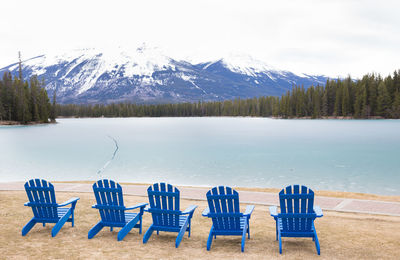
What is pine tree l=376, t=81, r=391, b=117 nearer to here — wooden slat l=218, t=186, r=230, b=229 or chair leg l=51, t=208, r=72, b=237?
wooden slat l=218, t=186, r=230, b=229

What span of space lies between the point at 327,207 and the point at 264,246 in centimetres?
459

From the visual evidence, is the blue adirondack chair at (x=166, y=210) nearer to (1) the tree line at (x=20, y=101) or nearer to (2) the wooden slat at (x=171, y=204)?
(2) the wooden slat at (x=171, y=204)

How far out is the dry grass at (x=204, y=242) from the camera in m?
7.67

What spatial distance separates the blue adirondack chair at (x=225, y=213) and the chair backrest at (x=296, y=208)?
91 cm

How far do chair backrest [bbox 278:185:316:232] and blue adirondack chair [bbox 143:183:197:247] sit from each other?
2206 millimetres

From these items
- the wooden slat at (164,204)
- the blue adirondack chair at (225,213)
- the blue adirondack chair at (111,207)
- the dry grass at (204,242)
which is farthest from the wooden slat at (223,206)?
the blue adirondack chair at (111,207)

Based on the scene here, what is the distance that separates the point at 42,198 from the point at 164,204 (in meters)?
3.15

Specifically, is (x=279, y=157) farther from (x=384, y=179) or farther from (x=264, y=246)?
(x=264, y=246)

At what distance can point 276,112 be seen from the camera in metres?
179

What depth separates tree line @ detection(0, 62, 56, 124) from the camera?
111 meters

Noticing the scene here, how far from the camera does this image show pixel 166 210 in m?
8.41

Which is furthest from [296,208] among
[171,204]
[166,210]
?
[166,210]

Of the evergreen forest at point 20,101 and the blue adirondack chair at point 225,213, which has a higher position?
the evergreen forest at point 20,101

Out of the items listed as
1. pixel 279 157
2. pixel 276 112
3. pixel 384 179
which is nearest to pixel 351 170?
pixel 384 179
